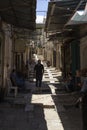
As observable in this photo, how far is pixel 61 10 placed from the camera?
54.4 feet

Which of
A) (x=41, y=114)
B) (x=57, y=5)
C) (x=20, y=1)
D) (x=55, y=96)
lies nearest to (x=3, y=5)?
(x=20, y=1)

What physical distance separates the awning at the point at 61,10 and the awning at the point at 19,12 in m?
0.80

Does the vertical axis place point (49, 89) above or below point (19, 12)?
below

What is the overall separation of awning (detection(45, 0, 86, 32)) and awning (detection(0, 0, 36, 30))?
0.80 metres

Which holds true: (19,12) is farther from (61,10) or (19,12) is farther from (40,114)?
(40,114)

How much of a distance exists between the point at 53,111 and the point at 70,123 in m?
2.74

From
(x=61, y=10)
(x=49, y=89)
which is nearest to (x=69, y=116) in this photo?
(x=61, y=10)

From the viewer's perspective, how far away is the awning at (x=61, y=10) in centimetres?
1511

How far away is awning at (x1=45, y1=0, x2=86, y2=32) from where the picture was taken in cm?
1511

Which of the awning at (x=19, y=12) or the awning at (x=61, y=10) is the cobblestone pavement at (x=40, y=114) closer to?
the awning at (x=19, y=12)

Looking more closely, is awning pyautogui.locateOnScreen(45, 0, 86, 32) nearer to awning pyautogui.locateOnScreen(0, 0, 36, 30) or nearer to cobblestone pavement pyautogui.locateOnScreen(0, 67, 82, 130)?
awning pyautogui.locateOnScreen(0, 0, 36, 30)

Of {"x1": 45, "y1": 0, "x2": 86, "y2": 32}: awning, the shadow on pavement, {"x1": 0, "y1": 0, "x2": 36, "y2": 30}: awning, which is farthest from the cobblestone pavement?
{"x1": 45, "y1": 0, "x2": 86, "y2": 32}: awning

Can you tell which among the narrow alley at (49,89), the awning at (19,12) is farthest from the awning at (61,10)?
the awning at (19,12)

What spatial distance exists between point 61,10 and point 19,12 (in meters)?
2.26
